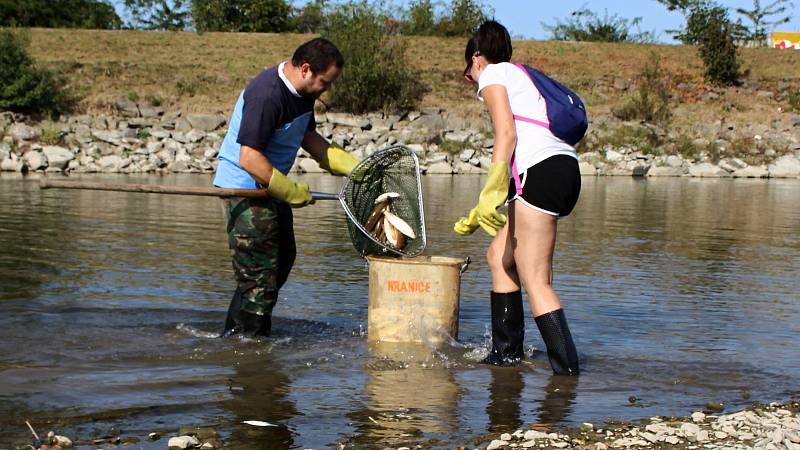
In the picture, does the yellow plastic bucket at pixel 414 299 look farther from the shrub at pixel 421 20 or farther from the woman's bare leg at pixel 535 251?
the shrub at pixel 421 20

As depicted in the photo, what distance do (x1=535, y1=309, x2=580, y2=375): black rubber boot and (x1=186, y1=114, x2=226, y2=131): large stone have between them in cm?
2747

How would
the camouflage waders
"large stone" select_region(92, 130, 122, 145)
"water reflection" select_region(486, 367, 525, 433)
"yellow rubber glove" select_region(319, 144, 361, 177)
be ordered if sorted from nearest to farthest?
"water reflection" select_region(486, 367, 525, 433) < the camouflage waders < "yellow rubber glove" select_region(319, 144, 361, 177) < "large stone" select_region(92, 130, 122, 145)

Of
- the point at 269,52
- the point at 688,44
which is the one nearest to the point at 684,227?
the point at 269,52

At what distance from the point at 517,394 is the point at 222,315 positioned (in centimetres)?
284

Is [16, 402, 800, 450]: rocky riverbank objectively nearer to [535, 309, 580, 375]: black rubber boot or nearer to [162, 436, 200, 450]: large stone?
[162, 436, 200, 450]: large stone

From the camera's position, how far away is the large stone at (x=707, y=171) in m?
30.2

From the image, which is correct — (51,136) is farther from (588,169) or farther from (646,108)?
(646,108)

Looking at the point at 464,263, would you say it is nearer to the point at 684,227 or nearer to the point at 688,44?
the point at 684,227

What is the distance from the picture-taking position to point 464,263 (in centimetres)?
655

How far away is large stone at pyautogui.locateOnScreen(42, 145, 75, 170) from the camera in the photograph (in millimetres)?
25578

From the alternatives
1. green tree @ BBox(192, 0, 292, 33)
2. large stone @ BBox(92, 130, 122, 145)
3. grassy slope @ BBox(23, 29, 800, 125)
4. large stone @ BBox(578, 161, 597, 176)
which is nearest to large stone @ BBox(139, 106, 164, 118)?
grassy slope @ BBox(23, 29, 800, 125)

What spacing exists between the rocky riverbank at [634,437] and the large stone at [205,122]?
28382mm

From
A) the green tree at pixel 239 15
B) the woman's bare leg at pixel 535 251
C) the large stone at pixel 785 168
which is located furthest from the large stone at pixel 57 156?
the green tree at pixel 239 15

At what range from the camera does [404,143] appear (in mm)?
31812
